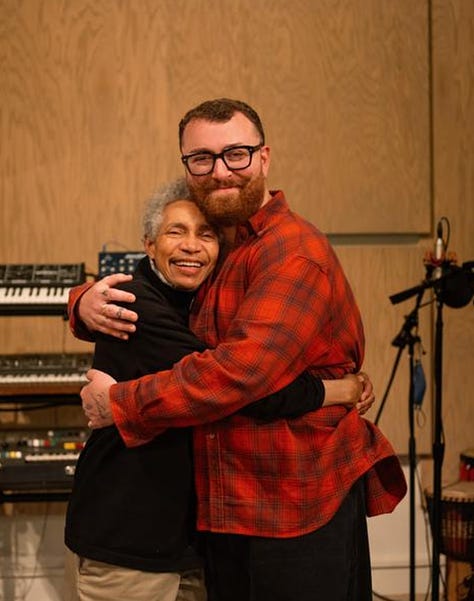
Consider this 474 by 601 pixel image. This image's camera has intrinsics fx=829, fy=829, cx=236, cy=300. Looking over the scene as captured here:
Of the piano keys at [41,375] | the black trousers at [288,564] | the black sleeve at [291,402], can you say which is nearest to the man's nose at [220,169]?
the black sleeve at [291,402]

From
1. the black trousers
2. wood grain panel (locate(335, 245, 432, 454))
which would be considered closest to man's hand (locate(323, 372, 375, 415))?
the black trousers

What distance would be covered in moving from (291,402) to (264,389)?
0.09 m

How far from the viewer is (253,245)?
1905mm

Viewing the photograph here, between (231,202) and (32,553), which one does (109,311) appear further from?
(32,553)

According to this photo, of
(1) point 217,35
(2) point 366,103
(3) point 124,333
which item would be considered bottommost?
(3) point 124,333

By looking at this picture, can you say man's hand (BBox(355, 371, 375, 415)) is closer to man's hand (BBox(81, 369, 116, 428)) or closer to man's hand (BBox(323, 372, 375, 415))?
man's hand (BBox(323, 372, 375, 415))

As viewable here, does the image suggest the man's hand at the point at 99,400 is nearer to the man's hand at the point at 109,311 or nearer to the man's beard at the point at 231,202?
the man's hand at the point at 109,311

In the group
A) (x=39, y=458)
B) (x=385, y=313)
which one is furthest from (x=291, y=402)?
(x=385, y=313)

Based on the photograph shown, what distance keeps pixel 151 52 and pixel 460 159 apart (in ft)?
5.07

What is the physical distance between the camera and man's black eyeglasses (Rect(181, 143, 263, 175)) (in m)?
1.93

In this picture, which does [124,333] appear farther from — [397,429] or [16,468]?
[397,429]

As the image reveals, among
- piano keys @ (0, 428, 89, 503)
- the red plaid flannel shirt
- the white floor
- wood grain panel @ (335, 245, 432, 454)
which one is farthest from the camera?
wood grain panel @ (335, 245, 432, 454)

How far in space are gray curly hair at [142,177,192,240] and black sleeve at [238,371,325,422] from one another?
0.51 m

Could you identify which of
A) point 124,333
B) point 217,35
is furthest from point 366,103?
point 124,333
